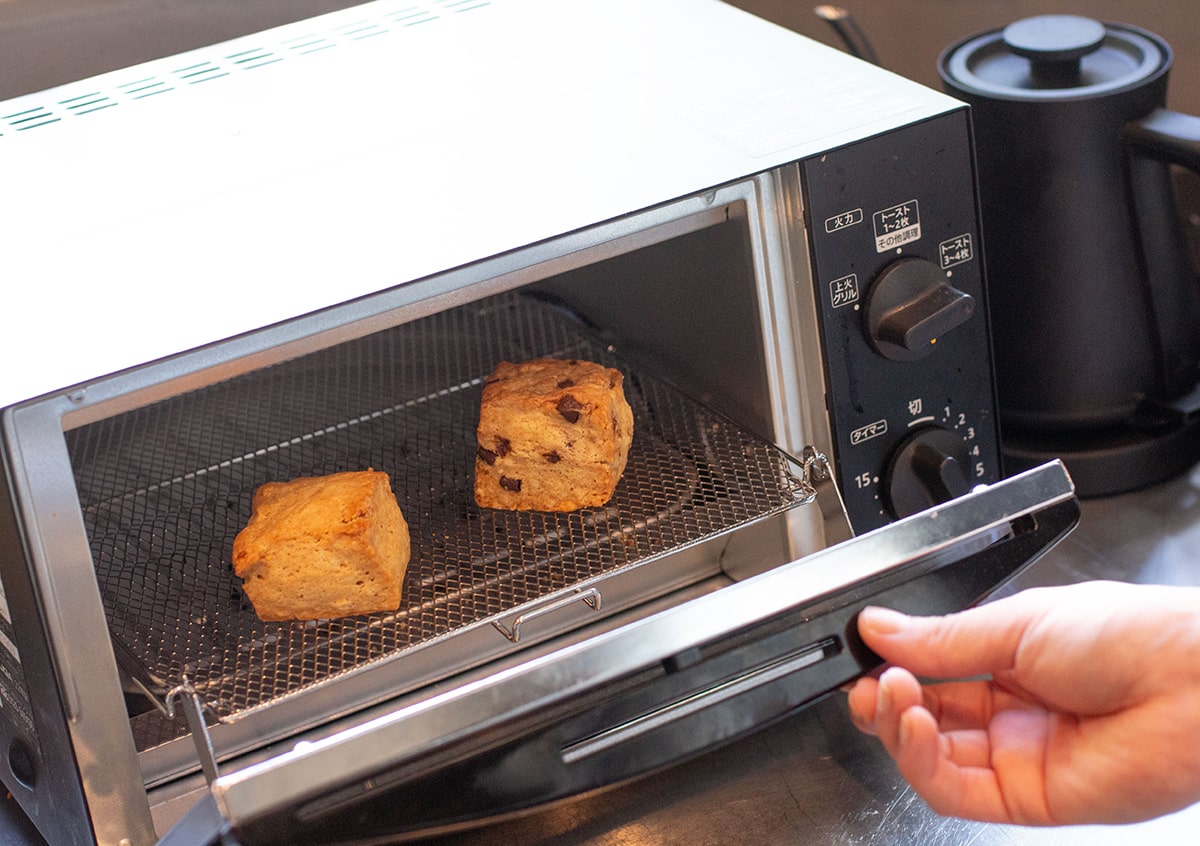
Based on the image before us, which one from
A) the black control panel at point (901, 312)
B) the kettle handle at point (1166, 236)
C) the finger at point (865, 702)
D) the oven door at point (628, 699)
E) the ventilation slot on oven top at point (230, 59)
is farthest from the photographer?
the ventilation slot on oven top at point (230, 59)

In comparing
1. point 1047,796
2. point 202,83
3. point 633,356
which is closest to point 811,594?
point 1047,796

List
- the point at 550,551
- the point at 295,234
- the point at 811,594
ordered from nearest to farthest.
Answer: the point at 811,594, the point at 295,234, the point at 550,551

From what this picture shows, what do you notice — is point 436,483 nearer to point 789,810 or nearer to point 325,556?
point 325,556

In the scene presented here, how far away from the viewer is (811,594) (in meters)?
0.66

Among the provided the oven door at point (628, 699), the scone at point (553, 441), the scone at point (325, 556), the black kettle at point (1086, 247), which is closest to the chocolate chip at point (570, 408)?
the scone at point (553, 441)

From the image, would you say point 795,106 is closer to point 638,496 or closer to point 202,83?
point 638,496

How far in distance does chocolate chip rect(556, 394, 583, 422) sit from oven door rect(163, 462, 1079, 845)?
0.83 ft

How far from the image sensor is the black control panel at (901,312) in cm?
82

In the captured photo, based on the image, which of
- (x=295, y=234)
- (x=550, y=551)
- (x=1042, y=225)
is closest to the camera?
(x=295, y=234)

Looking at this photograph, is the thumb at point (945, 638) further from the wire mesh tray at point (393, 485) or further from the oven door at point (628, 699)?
the wire mesh tray at point (393, 485)

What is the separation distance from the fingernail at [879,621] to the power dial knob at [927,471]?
0.61 ft

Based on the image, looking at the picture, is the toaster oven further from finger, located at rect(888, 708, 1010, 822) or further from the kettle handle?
the kettle handle

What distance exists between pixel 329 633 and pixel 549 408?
22 centimetres

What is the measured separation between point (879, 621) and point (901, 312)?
234mm
